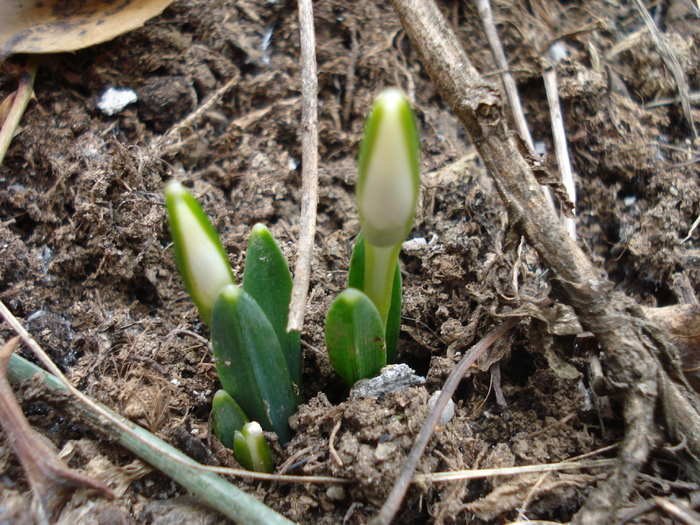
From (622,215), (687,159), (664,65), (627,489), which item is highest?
(664,65)

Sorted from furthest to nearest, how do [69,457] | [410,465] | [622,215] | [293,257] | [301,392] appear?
1. [622,215]
2. [293,257]
3. [301,392]
4. [69,457]
5. [410,465]

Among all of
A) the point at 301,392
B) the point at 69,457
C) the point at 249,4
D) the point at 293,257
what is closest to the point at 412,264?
the point at 293,257

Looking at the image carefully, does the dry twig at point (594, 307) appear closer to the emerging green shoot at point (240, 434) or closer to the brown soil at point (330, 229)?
the brown soil at point (330, 229)

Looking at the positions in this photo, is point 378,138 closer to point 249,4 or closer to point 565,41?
point 249,4

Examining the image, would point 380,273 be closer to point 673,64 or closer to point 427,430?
point 427,430

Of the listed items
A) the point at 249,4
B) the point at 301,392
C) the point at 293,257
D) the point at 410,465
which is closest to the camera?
the point at 410,465

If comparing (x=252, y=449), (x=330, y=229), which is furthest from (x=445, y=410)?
(x=330, y=229)
